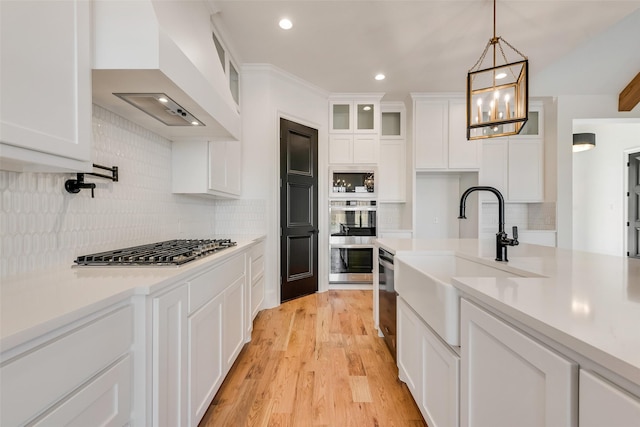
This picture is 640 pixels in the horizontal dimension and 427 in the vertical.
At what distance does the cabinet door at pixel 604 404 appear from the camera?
0.43 metres

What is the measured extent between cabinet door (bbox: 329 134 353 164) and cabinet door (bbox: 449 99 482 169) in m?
1.53

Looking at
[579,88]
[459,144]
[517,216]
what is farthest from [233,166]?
[579,88]

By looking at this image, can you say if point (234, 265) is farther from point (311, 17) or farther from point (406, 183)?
point (406, 183)

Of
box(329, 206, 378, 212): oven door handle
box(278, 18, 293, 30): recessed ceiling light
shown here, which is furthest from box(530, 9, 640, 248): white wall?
box(278, 18, 293, 30): recessed ceiling light

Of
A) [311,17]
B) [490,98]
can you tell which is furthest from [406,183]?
[311,17]

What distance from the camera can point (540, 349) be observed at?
62 centimetres

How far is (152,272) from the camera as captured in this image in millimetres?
1158

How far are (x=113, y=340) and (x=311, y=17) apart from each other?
2.85 meters

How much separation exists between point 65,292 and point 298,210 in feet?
9.93

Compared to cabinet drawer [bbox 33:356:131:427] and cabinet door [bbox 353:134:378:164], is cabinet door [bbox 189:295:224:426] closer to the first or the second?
cabinet drawer [bbox 33:356:131:427]

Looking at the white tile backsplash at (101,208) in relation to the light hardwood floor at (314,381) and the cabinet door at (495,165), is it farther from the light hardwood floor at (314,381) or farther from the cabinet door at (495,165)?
the cabinet door at (495,165)

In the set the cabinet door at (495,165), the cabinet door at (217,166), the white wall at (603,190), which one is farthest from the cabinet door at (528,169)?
the cabinet door at (217,166)

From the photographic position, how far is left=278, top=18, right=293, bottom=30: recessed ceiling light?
268cm

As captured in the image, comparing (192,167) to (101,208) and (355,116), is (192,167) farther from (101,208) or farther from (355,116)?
(355,116)
